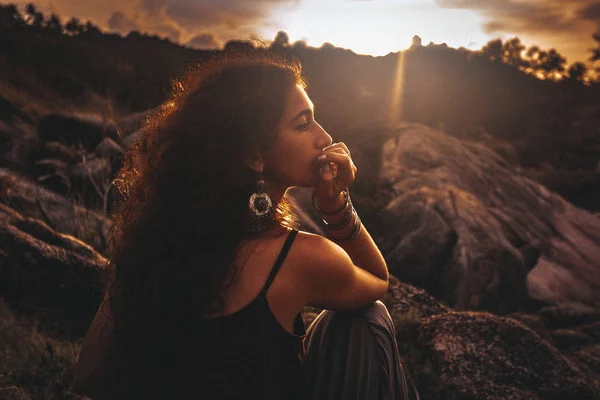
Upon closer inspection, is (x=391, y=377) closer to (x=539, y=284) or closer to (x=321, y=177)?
(x=321, y=177)

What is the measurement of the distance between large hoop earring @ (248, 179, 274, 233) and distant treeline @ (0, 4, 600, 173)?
8120 millimetres

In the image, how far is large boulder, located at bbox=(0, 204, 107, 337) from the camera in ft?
9.98

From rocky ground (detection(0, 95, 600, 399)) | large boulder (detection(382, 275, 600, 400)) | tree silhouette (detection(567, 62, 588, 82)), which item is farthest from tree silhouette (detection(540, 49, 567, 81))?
large boulder (detection(382, 275, 600, 400))

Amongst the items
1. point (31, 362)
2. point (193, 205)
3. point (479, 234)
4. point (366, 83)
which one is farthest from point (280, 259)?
point (366, 83)

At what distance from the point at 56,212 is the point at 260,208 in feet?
11.0

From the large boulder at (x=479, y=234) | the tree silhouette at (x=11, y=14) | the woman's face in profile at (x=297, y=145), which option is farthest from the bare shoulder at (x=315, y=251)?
the tree silhouette at (x=11, y=14)

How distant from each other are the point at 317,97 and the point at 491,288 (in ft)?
44.0

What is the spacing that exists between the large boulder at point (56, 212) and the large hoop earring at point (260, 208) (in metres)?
2.90

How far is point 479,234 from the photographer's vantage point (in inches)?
263

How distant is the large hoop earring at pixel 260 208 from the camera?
4.97 feet

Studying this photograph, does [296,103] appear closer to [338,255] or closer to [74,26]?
[338,255]

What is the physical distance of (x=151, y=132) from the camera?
72.4 inches

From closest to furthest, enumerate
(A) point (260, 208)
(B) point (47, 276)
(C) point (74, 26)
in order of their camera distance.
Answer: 1. (A) point (260, 208)
2. (B) point (47, 276)
3. (C) point (74, 26)

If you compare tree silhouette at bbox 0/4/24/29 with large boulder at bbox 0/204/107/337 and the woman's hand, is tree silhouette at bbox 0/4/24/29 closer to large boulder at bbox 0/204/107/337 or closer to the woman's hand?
large boulder at bbox 0/204/107/337
